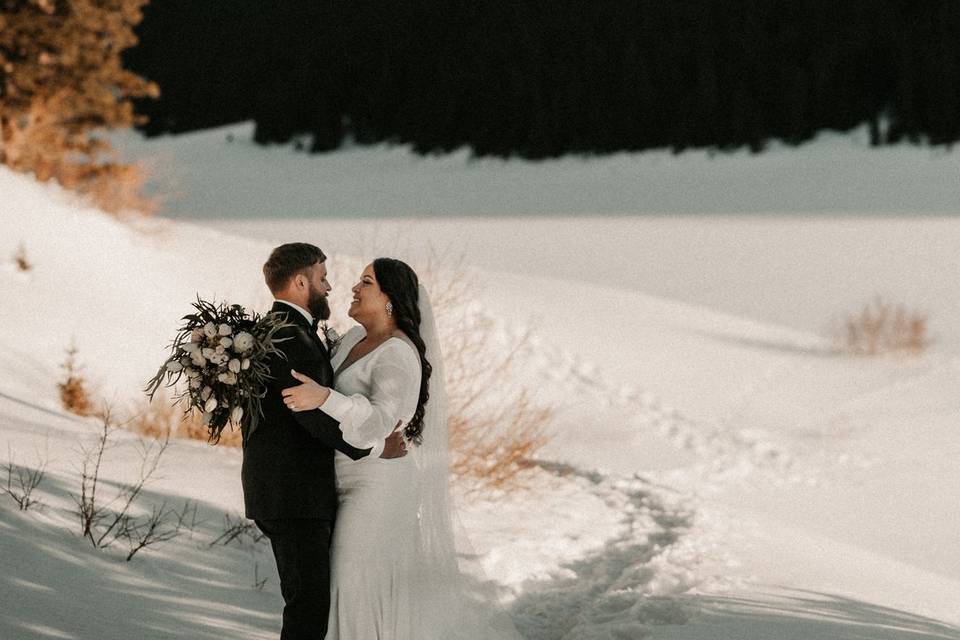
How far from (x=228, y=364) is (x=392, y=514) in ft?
2.51

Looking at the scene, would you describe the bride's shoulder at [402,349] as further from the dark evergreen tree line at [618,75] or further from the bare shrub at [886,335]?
the dark evergreen tree line at [618,75]

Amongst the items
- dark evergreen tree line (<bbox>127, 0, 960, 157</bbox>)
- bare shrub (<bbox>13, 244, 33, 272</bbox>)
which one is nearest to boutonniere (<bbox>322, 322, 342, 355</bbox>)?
bare shrub (<bbox>13, 244, 33, 272</bbox>)

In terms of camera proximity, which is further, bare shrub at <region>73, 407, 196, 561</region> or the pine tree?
the pine tree

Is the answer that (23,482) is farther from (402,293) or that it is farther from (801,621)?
(801,621)

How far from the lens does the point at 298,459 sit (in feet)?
11.9

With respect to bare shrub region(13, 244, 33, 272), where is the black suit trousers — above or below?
below

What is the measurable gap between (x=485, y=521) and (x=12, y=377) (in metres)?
3.91

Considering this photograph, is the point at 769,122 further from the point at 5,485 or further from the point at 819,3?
the point at 5,485

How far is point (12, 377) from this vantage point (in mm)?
8953

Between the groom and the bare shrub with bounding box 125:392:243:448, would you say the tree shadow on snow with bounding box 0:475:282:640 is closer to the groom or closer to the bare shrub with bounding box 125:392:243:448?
the groom

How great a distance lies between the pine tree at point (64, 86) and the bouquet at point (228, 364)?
1369 cm

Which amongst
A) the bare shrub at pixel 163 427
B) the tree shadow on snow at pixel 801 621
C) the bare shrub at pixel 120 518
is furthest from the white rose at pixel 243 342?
the bare shrub at pixel 163 427

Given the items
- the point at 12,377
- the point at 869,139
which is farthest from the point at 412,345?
the point at 869,139

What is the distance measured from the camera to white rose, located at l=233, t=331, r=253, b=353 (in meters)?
3.49
